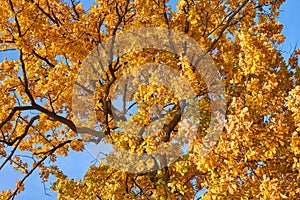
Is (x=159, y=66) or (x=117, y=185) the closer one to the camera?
(x=117, y=185)

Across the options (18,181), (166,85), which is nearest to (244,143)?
(166,85)

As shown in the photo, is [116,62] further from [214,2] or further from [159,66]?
[214,2]

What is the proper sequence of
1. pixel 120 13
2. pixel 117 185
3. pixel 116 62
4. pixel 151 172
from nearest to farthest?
pixel 117 185 → pixel 151 172 → pixel 116 62 → pixel 120 13

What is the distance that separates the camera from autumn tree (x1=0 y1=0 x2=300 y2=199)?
27.9ft

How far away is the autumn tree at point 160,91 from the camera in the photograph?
8.50m

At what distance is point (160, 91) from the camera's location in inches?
481

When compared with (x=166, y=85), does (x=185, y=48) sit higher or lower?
higher

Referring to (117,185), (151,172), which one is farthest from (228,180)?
(151,172)

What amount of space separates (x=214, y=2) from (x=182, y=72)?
110 inches

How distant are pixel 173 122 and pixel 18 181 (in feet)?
22.5

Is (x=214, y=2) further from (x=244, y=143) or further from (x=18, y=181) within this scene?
(x=18, y=181)

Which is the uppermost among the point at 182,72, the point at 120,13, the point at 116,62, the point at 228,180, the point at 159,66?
the point at 120,13

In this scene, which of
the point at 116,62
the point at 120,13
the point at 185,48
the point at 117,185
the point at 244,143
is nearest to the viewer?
the point at 244,143

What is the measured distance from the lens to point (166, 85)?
1243 cm
